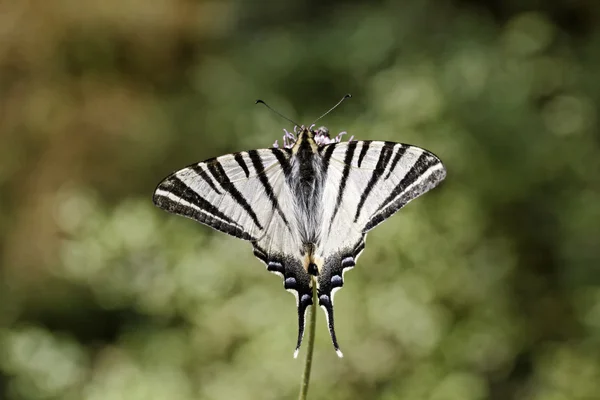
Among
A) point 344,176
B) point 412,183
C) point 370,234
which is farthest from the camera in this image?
point 370,234

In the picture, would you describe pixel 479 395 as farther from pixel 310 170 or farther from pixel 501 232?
pixel 310 170

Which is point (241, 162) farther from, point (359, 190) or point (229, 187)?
point (359, 190)

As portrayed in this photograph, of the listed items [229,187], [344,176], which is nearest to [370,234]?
[344,176]

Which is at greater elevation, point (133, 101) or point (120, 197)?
point (133, 101)

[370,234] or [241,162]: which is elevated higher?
[370,234]

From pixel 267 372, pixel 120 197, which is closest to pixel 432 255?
pixel 267 372

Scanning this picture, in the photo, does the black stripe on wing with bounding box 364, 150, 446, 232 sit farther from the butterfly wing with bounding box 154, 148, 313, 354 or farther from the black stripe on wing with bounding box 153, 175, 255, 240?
the black stripe on wing with bounding box 153, 175, 255, 240

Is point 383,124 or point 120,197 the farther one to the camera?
point 120,197

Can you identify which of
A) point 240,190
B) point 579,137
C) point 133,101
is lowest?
point 240,190
